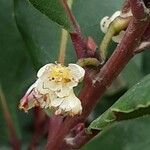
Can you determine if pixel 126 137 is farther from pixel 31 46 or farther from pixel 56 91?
pixel 56 91

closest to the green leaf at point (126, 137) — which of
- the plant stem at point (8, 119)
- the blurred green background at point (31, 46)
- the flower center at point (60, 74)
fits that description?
the blurred green background at point (31, 46)

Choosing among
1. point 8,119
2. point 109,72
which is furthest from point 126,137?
point 109,72

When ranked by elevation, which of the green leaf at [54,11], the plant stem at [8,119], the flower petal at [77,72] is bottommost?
the plant stem at [8,119]

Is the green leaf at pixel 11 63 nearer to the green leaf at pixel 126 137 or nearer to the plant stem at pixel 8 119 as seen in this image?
the plant stem at pixel 8 119

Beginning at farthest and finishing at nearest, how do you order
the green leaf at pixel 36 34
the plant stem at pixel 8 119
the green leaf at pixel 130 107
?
the plant stem at pixel 8 119, the green leaf at pixel 36 34, the green leaf at pixel 130 107

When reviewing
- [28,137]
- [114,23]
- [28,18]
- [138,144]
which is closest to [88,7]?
[28,18]

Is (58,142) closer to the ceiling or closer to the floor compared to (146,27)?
closer to the floor

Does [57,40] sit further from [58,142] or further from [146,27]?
[146,27]
